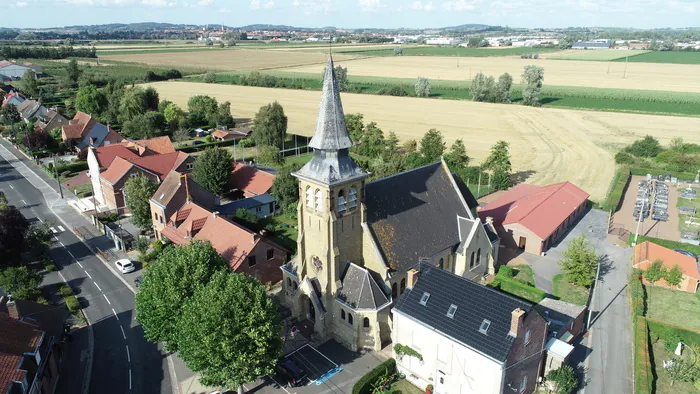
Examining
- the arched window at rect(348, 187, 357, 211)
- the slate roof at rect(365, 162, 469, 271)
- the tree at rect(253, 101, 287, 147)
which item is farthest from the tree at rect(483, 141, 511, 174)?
the arched window at rect(348, 187, 357, 211)

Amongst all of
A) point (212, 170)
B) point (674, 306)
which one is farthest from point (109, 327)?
point (674, 306)

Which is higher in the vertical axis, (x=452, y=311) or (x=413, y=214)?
(x=413, y=214)

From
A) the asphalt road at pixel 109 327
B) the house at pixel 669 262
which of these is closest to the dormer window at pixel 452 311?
the asphalt road at pixel 109 327

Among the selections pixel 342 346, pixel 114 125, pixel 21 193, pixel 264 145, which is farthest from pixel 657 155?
pixel 114 125

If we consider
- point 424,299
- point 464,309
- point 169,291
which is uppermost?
point 169,291

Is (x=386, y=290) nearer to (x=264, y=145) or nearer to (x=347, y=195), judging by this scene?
(x=347, y=195)

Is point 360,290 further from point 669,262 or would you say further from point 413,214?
point 669,262

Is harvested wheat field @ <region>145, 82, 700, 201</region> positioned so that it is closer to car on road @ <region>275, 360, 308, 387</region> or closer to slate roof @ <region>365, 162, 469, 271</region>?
slate roof @ <region>365, 162, 469, 271</region>
